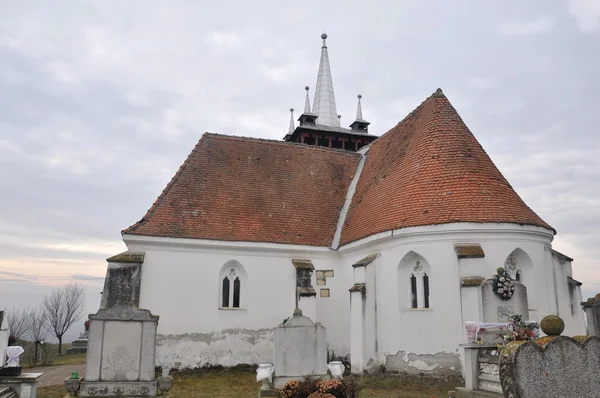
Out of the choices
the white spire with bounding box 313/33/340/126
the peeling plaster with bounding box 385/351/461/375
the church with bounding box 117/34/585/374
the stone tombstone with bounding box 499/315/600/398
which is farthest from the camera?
the white spire with bounding box 313/33/340/126

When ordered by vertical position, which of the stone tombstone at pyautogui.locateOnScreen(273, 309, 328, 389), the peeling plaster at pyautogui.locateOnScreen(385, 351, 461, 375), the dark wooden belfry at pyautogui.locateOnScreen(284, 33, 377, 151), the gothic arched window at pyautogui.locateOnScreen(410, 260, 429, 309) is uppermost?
the dark wooden belfry at pyautogui.locateOnScreen(284, 33, 377, 151)

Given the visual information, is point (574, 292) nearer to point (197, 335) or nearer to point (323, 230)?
point (323, 230)

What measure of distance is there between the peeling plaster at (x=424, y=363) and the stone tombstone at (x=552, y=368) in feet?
24.8

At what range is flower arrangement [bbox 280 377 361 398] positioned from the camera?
Result: 8.88 metres

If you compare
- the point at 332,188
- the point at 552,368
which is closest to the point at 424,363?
the point at 552,368

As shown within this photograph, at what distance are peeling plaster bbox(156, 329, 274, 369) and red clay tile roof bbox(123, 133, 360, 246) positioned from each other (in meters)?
3.43

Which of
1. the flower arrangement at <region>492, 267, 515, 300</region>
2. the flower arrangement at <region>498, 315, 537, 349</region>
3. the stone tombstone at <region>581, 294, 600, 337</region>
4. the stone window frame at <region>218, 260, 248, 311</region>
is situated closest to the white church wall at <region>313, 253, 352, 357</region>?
the stone window frame at <region>218, 260, 248, 311</region>

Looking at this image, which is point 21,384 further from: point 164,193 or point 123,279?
point 164,193

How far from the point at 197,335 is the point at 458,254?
30.0 feet

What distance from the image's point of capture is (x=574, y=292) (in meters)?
15.5

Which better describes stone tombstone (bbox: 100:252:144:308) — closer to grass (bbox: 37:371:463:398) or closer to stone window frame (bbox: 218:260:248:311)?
stone window frame (bbox: 218:260:248:311)

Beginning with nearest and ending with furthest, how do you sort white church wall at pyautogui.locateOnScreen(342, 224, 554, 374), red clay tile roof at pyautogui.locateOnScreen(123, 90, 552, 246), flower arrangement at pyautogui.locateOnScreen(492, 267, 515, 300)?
1. flower arrangement at pyautogui.locateOnScreen(492, 267, 515, 300)
2. white church wall at pyautogui.locateOnScreen(342, 224, 554, 374)
3. red clay tile roof at pyautogui.locateOnScreen(123, 90, 552, 246)

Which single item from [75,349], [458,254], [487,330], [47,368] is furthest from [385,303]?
[75,349]

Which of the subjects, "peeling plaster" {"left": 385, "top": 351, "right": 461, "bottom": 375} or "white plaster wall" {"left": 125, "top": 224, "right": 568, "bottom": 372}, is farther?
"white plaster wall" {"left": 125, "top": 224, "right": 568, "bottom": 372}
